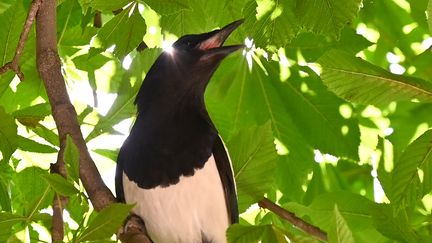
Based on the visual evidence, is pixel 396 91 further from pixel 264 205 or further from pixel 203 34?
pixel 203 34

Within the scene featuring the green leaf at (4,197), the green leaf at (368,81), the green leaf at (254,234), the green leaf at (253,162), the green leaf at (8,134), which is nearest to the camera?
the green leaf at (254,234)

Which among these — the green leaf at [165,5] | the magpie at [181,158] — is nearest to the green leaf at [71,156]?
the green leaf at [165,5]

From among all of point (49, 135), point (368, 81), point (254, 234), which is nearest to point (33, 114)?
point (49, 135)

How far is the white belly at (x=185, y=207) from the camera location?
2727 millimetres

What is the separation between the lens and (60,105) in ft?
7.34

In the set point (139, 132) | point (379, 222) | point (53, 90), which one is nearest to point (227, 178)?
point (139, 132)

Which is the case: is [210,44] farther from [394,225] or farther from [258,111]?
[394,225]

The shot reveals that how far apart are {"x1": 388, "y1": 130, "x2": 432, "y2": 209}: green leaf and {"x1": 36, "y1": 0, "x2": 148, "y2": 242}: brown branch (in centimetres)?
68

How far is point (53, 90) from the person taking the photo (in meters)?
2.28

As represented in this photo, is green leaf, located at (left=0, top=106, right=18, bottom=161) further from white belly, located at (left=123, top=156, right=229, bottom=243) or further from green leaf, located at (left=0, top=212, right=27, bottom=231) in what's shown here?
white belly, located at (left=123, top=156, right=229, bottom=243)

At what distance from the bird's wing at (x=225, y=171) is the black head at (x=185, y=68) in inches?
8.9

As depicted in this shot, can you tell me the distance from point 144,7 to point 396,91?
1.66 m

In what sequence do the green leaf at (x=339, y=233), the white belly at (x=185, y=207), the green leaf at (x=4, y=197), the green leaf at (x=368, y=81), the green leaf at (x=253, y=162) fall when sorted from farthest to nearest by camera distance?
the green leaf at (x=4, y=197)
the white belly at (x=185, y=207)
the green leaf at (x=253, y=162)
the green leaf at (x=368, y=81)
the green leaf at (x=339, y=233)

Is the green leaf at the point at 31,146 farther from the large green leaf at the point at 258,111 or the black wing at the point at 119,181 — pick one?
the large green leaf at the point at 258,111
